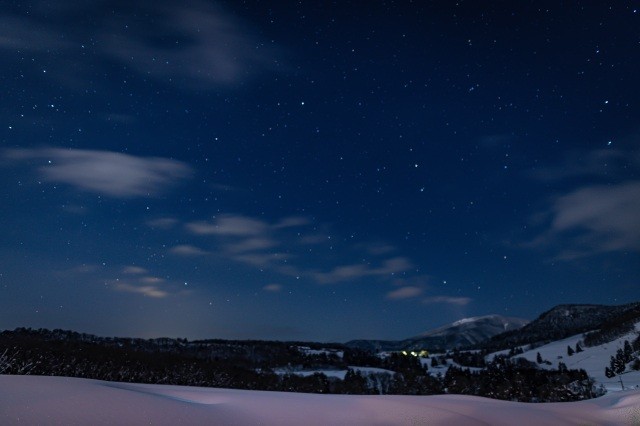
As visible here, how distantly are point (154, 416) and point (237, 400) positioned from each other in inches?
77.5

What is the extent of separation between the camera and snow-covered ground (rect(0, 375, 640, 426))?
4484 mm

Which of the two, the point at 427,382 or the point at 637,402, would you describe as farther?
the point at 427,382

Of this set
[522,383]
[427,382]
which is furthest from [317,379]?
[522,383]

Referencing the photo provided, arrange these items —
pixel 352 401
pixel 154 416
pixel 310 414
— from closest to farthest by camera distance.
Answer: pixel 154 416 < pixel 310 414 < pixel 352 401

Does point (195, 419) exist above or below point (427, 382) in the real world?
above

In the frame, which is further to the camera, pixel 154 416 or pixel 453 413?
pixel 453 413

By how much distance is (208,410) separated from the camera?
17.8 ft

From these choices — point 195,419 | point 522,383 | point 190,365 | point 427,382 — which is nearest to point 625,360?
point 522,383

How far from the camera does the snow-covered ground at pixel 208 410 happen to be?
4484 mm

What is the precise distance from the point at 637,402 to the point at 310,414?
912 centimetres

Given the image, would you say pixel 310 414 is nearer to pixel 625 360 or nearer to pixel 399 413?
pixel 399 413

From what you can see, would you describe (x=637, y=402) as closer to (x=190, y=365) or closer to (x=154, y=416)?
(x=154, y=416)

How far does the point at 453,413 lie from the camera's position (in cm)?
659

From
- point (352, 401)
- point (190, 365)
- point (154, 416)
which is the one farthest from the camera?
point (190, 365)
